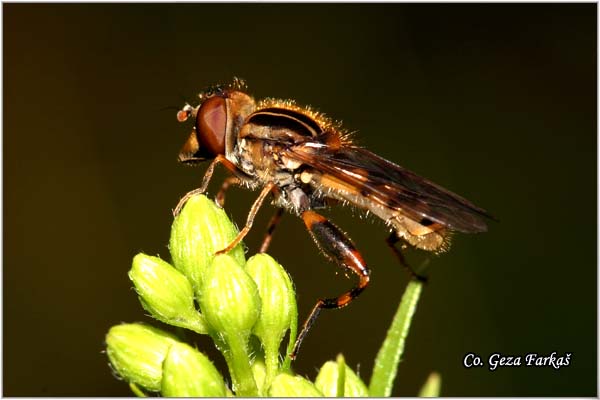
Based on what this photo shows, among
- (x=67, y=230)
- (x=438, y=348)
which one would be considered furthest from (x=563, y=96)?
(x=67, y=230)

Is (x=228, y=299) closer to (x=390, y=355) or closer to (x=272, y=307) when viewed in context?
(x=272, y=307)

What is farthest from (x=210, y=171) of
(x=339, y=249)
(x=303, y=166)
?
(x=339, y=249)

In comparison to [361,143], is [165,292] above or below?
below

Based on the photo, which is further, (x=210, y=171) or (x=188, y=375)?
(x=210, y=171)

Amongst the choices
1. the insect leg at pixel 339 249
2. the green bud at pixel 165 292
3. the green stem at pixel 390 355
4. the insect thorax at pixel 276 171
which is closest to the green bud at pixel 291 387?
the green stem at pixel 390 355

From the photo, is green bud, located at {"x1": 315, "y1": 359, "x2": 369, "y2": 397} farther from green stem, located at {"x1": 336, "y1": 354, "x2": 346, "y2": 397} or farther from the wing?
the wing

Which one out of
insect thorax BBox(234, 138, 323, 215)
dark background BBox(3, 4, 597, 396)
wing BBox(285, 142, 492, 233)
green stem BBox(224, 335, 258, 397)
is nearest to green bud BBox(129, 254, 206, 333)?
green stem BBox(224, 335, 258, 397)

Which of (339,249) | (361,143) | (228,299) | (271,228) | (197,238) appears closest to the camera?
(228,299)
